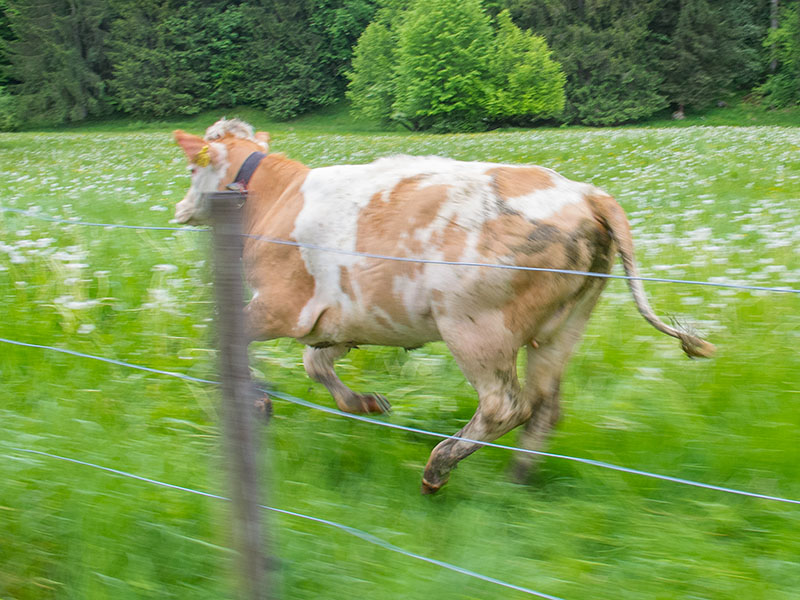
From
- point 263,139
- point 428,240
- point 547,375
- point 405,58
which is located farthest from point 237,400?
point 405,58

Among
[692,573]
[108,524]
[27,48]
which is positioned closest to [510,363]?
[692,573]

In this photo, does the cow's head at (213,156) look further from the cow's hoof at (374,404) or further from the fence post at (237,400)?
the fence post at (237,400)

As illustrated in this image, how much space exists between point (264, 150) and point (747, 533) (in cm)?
366

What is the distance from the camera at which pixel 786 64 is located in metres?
43.9

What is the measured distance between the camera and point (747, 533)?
3.11m

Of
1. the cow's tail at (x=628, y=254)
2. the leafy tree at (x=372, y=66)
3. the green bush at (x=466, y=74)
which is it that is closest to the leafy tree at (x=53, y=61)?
the leafy tree at (x=372, y=66)

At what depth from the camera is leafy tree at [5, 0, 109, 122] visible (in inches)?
2032

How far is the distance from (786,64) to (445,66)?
803 inches

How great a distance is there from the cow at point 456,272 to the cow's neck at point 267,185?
22cm

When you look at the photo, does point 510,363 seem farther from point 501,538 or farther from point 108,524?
point 108,524

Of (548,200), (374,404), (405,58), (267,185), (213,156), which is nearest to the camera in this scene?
(548,200)

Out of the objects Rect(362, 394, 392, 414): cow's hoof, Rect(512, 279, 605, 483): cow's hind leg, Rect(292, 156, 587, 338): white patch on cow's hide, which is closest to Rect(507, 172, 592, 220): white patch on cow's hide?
Rect(292, 156, 587, 338): white patch on cow's hide

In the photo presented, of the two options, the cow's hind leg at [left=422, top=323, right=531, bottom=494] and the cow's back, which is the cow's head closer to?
the cow's back

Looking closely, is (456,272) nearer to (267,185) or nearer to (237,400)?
(237,400)
